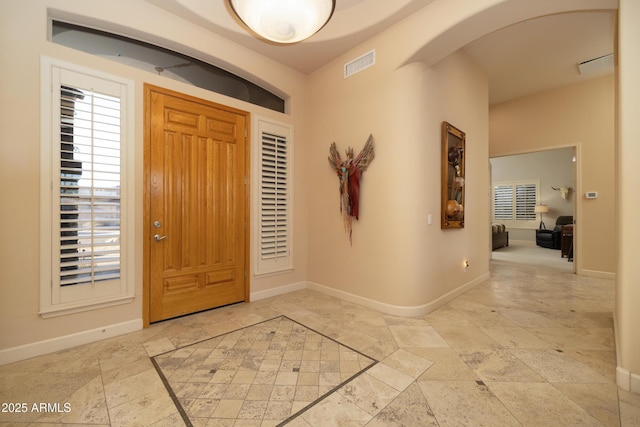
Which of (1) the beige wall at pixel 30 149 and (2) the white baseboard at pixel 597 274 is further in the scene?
(2) the white baseboard at pixel 597 274

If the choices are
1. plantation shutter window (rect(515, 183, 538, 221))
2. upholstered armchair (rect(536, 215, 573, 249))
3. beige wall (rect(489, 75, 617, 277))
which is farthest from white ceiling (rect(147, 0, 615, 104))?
plantation shutter window (rect(515, 183, 538, 221))

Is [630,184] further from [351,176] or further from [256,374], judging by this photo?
[256,374]

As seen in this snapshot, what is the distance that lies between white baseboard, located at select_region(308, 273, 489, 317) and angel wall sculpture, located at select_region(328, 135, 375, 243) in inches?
34.8

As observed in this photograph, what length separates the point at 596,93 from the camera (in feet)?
15.7

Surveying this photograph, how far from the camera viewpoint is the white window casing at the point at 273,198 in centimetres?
359

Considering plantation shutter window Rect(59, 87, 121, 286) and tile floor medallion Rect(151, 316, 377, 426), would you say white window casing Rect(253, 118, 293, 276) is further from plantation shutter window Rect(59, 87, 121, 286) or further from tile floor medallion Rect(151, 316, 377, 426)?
plantation shutter window Rect(59, 87, 121, 286)

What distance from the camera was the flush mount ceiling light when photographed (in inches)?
73.3

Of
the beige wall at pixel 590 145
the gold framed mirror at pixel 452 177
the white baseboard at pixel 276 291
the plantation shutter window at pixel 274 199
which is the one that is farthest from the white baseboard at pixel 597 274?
the plantation shutter window at pixel 274 199

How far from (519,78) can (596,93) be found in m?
1.43

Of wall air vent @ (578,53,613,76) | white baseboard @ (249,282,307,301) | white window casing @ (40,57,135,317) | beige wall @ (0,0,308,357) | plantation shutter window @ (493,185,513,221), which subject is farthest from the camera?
plantation shutter window @ (493,185,513,221)

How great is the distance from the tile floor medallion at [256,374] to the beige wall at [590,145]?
5298 mm

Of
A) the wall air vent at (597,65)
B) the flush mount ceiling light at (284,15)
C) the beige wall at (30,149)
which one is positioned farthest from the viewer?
the wall air vent at (597,65)

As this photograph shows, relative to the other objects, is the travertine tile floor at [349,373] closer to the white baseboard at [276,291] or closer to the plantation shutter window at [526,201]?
the white baseboard at [276,291]

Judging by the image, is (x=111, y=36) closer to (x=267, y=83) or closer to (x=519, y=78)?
(x=267, y=83)
